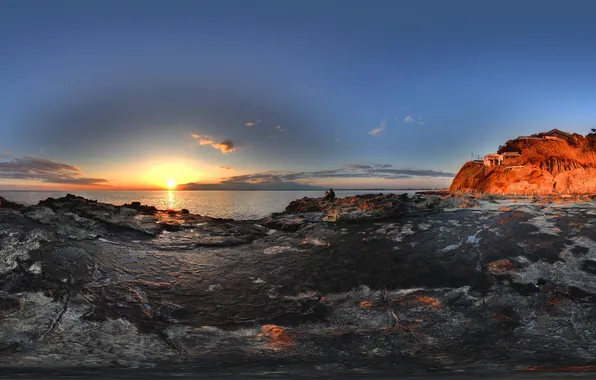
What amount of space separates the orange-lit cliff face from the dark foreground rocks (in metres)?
50.8

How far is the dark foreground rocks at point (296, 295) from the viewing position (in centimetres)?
562

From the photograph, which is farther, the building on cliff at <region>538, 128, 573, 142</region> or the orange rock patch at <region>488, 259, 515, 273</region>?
the building on cliff at <region>538, 128, 573, 142</region>

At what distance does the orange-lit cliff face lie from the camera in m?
54.4

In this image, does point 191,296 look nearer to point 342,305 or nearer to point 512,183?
point 342,305

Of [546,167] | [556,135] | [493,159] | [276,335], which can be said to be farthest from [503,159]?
[276,335]

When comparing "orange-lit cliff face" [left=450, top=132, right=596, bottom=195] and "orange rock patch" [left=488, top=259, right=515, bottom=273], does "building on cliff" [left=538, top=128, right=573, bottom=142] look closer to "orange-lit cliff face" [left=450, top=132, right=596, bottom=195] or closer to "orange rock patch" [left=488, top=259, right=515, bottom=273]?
"orange-lit cliff face" [left=450, top=132, right=596, bottom=195]

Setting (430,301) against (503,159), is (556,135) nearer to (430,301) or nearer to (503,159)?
(503,159)

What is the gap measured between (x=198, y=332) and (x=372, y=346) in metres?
3.38

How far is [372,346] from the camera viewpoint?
19.5 ft

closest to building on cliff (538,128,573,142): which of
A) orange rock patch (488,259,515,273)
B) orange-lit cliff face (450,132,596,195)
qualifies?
orange-lit cliff face (450,132,596,195)

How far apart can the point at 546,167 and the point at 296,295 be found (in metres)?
65.9

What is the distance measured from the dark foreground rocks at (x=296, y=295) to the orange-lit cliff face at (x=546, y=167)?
50.8m

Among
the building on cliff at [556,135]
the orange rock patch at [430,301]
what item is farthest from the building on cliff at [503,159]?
the orange rock patch at [430,301]

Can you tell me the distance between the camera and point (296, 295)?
8.59 metres
